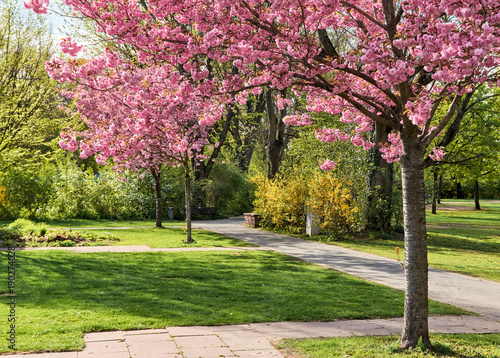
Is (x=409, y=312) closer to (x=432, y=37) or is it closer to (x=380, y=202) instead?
(x=432, y=37)

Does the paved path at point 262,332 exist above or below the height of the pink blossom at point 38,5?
below

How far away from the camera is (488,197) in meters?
59.4

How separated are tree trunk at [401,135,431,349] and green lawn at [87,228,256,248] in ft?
28.8

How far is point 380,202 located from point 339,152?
3182 millimetres

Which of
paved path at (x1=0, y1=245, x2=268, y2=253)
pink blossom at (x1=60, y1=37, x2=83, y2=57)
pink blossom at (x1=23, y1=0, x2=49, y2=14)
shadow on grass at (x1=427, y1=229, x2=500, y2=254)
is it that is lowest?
shadow on grass at (x1=427, y1=229, x2=500, y2=254)

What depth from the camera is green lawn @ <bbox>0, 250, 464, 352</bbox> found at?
536cm

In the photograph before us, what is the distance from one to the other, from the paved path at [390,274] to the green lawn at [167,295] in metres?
0.53

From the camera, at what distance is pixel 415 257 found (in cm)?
479

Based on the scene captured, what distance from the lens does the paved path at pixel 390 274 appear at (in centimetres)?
698

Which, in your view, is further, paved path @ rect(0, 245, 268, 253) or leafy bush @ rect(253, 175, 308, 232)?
leafy bush @ rect(253, 175, 308, 232)

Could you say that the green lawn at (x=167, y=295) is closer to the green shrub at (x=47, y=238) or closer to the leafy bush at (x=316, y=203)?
Answer: the green shrub at (x=47, y=238)

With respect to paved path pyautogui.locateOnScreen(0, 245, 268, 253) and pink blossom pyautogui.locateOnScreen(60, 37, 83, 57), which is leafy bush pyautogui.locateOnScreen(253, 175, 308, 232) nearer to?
paved path pyautogui.locateOnScreen(0, 245, 268, 253)

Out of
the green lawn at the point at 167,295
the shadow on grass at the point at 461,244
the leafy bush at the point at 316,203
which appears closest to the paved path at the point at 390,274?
the green lawn at the point at 167,295

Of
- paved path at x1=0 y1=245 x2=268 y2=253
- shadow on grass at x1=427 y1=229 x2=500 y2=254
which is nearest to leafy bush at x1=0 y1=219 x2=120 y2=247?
paved path at x1=0 y1=245 x2=268 y2=253
